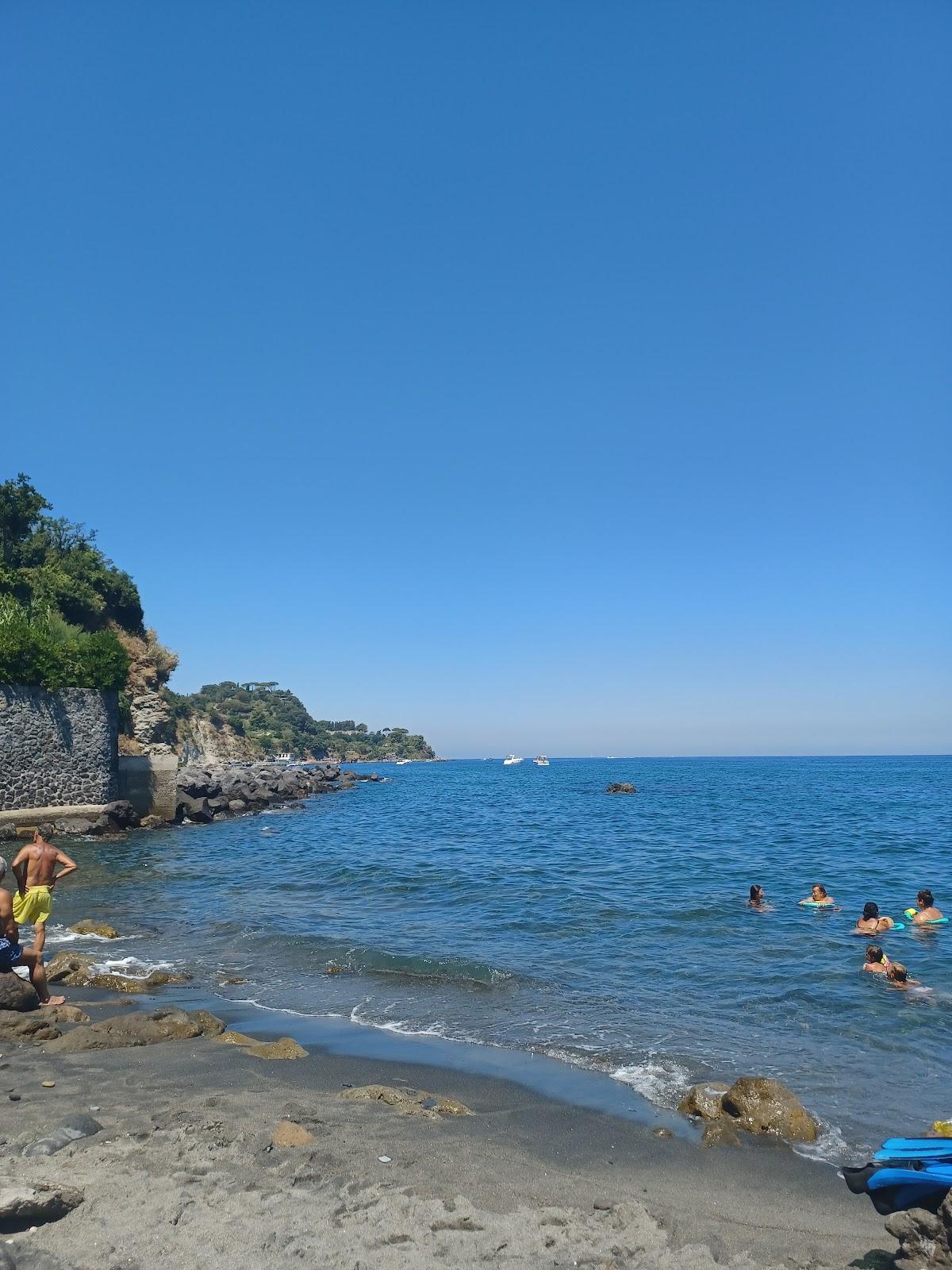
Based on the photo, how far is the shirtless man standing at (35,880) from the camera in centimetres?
1045

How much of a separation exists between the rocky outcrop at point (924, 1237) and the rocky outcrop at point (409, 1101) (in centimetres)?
366

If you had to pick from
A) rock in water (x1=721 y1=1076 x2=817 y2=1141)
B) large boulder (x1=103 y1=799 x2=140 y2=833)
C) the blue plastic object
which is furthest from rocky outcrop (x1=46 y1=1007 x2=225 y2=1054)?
large boulder (x1=103 y1=799 x2=140 y2=833)

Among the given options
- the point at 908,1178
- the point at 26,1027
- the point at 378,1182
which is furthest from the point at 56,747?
the point at 908,1178

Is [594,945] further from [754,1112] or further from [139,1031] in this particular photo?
[139,1031]

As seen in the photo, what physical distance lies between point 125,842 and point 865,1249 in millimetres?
26979

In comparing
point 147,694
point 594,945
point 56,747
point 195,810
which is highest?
point 147,694

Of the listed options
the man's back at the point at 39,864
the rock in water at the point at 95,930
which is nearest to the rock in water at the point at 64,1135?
the man's back at the point at 39,864

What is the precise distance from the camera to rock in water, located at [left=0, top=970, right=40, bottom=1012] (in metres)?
8.72

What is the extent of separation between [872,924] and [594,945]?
5.02m

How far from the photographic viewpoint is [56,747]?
93.7 feet

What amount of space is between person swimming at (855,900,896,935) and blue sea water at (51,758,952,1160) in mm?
405

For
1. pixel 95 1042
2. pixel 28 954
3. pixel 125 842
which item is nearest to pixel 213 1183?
pixel 95 1042

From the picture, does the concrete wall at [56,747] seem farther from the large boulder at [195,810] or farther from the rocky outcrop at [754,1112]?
the rocky outcrop at [754,1112]

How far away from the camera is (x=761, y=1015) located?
10117 millimetres
